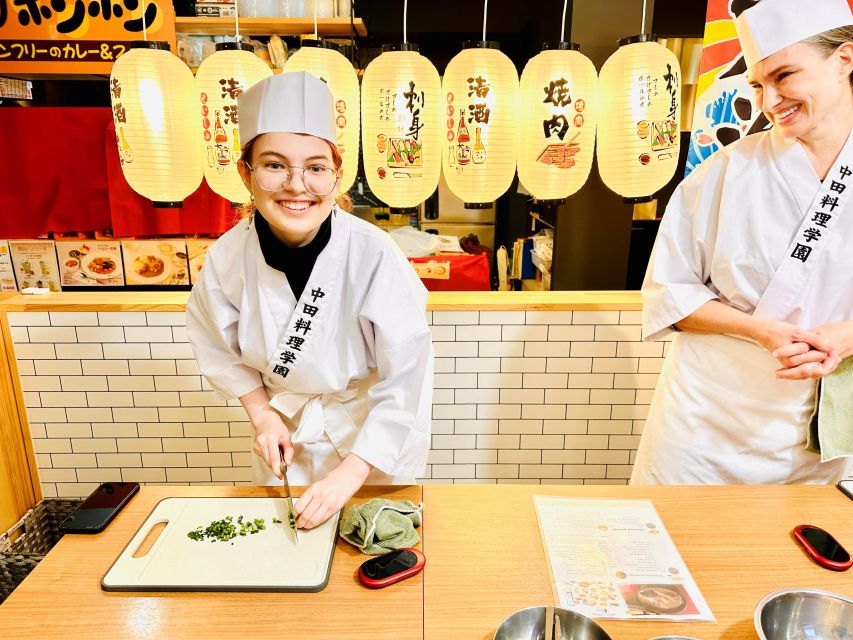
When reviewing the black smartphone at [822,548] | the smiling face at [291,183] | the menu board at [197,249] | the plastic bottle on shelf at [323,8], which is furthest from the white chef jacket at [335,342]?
the plastic bottle on shelf at [323,8]

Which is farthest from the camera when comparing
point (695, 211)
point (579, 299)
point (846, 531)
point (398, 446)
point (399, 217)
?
point (399, 217)

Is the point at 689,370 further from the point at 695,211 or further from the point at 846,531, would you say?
the point at 846,531

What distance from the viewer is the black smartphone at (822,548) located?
4.32 feet

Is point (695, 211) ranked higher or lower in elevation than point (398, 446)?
higher

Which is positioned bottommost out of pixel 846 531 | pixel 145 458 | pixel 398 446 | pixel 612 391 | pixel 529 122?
pixel 145 458

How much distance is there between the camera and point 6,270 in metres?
4.38

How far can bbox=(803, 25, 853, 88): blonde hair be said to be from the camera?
1.61 meters

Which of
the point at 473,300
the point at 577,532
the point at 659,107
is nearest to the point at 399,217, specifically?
the point at 473,300

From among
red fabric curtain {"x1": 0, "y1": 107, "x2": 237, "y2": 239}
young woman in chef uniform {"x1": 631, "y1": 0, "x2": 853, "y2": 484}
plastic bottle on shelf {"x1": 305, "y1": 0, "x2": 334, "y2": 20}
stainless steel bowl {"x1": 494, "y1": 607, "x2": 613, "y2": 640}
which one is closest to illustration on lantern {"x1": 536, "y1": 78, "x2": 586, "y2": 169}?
young woman in chef uniform {"x1": 631, "y1": 0, "x2": 853, "y2": 484}

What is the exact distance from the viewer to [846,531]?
4.80ft

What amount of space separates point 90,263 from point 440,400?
3.05 m

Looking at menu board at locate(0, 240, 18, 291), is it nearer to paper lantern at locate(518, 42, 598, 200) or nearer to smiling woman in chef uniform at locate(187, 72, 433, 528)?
smiling woman in chef uniform at locate(187, 72, 433, 528)

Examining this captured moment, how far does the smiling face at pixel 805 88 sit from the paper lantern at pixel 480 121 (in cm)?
105

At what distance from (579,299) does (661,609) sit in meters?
1.83
